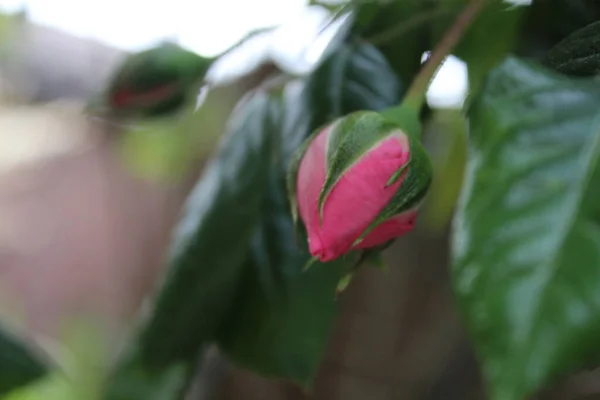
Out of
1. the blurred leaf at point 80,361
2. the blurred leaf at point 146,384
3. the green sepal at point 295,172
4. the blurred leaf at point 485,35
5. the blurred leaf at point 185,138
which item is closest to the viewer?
the green sepal at point 295,172

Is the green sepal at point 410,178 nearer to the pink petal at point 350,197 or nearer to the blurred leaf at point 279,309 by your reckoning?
the pink petal at point 350,197

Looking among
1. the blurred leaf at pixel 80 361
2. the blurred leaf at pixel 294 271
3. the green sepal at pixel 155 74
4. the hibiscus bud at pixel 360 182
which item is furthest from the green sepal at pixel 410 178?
the blurred leaf at pixel 80 361

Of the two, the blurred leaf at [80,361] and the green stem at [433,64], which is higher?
the green stem at [433,64]

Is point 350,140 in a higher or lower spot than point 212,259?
higher

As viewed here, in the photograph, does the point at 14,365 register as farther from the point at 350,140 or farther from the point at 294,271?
the point at 350,140

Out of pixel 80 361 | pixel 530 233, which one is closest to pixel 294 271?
pixel 530 233

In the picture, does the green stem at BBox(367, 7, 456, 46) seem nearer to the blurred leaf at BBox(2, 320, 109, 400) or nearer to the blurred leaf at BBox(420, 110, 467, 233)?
the blurred leaf at BBox(420, 110, 467, 233)
